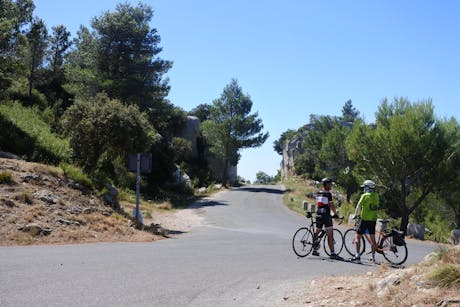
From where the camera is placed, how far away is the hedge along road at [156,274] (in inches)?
249

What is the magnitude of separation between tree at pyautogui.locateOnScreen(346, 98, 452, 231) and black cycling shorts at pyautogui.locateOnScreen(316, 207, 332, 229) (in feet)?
45.8

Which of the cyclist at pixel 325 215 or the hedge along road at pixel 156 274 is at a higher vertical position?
the cyclist at pixel 325 215

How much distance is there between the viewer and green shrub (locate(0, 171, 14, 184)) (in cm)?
1505

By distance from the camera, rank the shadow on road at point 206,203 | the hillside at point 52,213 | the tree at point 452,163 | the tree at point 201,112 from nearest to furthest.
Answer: the hillside at point 52,213 < the tree at point 452,163 < the shadow on road at point 206,203 < the tree at point 201,112

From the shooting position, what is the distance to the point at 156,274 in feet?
26.6

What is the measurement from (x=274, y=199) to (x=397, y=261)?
95.3 feet

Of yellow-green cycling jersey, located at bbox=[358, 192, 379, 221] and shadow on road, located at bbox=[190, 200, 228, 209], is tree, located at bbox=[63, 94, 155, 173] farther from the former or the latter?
shadow on road, located at bbox=[190, 200, 228, 209]

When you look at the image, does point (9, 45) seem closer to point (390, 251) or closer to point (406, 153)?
point (406, 153)

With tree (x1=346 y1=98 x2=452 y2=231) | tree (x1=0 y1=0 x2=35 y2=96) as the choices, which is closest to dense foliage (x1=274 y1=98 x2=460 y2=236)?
tree (x1=346 y1=98 x2=452 y2=231)

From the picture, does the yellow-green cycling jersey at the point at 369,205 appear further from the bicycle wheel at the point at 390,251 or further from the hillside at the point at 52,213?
the hillside at the point at 52,213

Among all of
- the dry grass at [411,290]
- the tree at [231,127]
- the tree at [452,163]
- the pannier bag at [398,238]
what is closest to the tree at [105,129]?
the pannier bag at [398,238]

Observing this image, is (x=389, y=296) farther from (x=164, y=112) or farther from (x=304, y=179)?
(x=304, y=179)

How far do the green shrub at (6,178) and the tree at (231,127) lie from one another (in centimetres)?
4001

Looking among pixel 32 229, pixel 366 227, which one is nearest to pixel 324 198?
pixel 366 227
